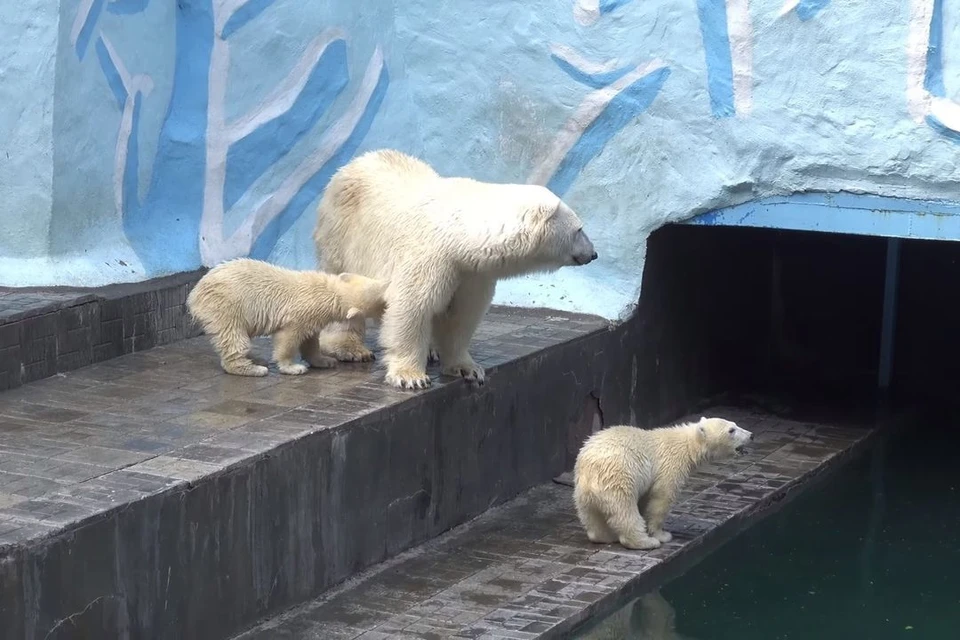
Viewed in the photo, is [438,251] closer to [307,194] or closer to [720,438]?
[720,438]

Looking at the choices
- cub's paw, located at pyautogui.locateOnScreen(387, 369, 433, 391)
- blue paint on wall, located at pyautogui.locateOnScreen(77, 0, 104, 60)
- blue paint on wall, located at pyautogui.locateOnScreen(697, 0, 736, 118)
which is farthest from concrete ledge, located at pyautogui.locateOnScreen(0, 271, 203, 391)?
blue paint on wall, located at pyautogui.locateOnScreen(697, 0, 736, 118)

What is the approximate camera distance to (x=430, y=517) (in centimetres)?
604

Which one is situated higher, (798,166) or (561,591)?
(798,166)

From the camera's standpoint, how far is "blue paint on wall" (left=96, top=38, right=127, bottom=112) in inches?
265

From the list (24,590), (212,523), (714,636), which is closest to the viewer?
(24,590)

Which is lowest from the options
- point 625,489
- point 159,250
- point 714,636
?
point 714,636

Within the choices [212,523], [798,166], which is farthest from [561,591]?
[798,166]

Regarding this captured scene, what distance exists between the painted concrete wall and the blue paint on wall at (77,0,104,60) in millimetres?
13

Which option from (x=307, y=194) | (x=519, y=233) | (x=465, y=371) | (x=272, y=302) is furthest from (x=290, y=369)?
(x=307, y=194)

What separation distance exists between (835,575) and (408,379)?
6.69 ft

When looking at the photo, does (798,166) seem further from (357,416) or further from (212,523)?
(212,523)

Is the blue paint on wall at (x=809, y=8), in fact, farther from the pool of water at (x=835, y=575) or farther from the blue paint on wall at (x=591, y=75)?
the pool of water at (x=835, y=575)

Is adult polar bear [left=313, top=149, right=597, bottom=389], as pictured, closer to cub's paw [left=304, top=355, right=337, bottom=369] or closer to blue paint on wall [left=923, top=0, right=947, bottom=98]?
cub's paw [left=304, top=355, right=337, bottom=369]

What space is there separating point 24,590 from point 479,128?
4334 mm
